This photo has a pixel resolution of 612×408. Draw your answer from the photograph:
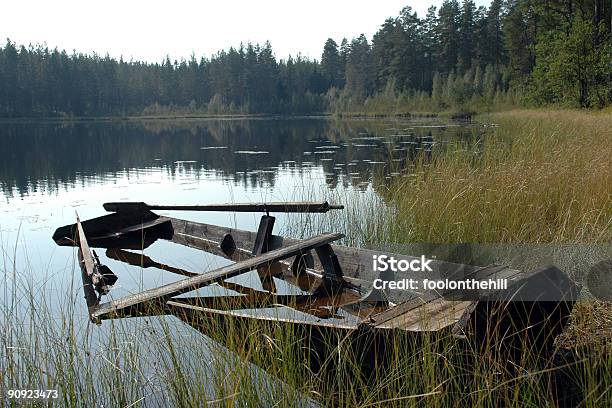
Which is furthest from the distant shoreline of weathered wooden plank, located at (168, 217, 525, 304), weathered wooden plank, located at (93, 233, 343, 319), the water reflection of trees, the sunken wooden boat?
weathered wooden plank, located at (93, 233, 343, 319)

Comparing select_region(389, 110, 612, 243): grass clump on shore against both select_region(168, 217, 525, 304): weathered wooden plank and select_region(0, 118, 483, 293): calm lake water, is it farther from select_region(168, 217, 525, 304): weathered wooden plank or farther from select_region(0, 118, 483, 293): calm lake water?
select_region(0, 118, 483, 293): calm lake water

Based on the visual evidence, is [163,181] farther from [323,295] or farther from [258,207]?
[323,295]

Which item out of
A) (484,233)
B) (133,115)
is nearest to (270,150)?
(484,233)

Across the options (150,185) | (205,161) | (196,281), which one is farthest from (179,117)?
(196,281)

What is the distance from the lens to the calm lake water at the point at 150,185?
23.4 feet

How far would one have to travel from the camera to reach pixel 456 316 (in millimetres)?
3318

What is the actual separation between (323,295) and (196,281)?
138cm

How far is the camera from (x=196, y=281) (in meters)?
4.52

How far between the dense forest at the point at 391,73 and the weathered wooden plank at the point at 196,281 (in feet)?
73.4

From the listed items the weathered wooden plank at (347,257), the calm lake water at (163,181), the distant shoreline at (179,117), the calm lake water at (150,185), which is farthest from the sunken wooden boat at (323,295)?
the distant shoreline at (179,117)

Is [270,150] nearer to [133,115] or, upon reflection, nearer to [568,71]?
[568,71]

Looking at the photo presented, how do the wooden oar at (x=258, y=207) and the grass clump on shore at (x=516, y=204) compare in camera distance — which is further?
the wooden oar at (x=258, y=207)

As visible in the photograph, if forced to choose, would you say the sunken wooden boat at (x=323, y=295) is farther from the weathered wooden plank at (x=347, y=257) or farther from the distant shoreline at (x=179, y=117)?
the distant shoreline at (x=179, y=117)

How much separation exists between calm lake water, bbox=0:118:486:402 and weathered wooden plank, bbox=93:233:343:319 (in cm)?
26
